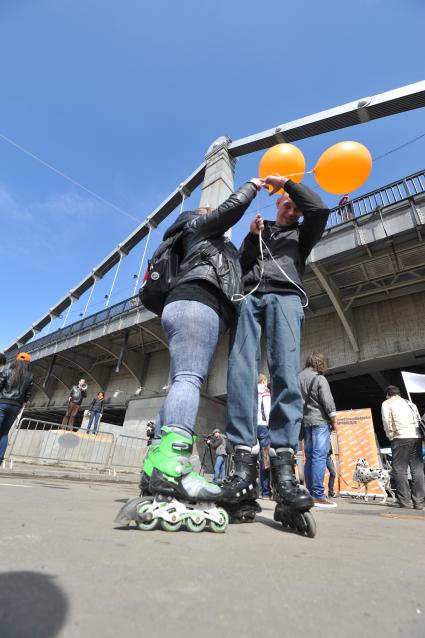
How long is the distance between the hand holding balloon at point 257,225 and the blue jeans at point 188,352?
0.76 meters

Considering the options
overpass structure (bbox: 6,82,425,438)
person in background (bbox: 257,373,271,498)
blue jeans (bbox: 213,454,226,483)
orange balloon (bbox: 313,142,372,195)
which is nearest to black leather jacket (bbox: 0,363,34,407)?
person in background (bbox: 257,373,271,498)

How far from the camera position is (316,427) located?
3592 mm

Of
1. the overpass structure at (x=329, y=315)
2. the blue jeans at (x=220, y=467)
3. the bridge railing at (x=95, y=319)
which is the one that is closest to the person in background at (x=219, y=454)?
the blue jeans at (x=220, y=467)

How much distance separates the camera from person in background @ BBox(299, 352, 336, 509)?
3.40 metres

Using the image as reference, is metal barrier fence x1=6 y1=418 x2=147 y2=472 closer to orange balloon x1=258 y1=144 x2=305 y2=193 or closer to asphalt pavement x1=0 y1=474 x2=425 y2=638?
orange balloon x1=258 y1=144 x2=305 y2=193

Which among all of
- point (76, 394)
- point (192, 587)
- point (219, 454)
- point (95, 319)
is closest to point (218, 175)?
point (95, 319)

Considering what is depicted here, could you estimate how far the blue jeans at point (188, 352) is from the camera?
1.28 metres

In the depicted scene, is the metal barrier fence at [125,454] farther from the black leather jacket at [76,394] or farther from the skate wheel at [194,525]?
the skate wheel at [194,525]

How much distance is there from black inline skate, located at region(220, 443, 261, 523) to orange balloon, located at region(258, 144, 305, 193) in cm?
199

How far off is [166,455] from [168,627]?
0.81 m

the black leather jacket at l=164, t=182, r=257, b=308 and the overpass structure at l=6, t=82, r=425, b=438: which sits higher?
the overpass structure at l=6, t=82, r=425, b=438

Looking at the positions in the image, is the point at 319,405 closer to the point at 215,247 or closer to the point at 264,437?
the point at 264,437

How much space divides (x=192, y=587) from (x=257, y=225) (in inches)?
71.1

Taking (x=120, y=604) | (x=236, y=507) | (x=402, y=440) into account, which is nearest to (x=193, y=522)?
(x=236, y=507)
